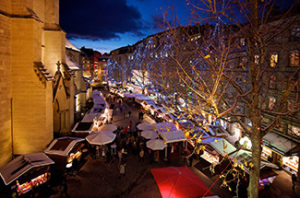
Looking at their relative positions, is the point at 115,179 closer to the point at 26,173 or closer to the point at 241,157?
the point at 26,173

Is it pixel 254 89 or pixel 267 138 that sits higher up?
pixel 254 89

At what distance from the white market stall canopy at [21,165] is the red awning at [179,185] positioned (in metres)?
7.13

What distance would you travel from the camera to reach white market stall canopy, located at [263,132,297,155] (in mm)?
Answer: 13181

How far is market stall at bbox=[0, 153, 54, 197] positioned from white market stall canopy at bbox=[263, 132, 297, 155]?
653 inches

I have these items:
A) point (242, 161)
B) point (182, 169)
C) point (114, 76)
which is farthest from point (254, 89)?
point (114, 76)

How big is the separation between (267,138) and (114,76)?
200ft

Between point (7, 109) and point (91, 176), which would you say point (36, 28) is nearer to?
point (7, 109)

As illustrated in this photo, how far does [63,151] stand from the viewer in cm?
1151

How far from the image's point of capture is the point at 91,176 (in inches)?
478

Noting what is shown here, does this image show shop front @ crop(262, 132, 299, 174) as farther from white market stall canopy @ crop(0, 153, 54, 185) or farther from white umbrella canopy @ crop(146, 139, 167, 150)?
white market stall canopy @ crop(0, 153, 54, 185)

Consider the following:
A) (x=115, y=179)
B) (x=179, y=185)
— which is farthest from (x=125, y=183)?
(x=179, y=185)

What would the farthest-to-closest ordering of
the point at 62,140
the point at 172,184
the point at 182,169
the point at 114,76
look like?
the point at 114,76 → the point at 62,140 → the point at 182,169 → the point at 172,184

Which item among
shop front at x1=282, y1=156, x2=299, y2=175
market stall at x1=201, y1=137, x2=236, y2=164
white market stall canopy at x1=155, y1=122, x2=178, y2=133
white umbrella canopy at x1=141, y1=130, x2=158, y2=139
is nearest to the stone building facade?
white umbrella canopy at x1=141, y1=130, x2=158, y2=139

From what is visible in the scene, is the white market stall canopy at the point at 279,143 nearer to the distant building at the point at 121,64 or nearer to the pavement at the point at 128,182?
the pavement at the point at 128,182
